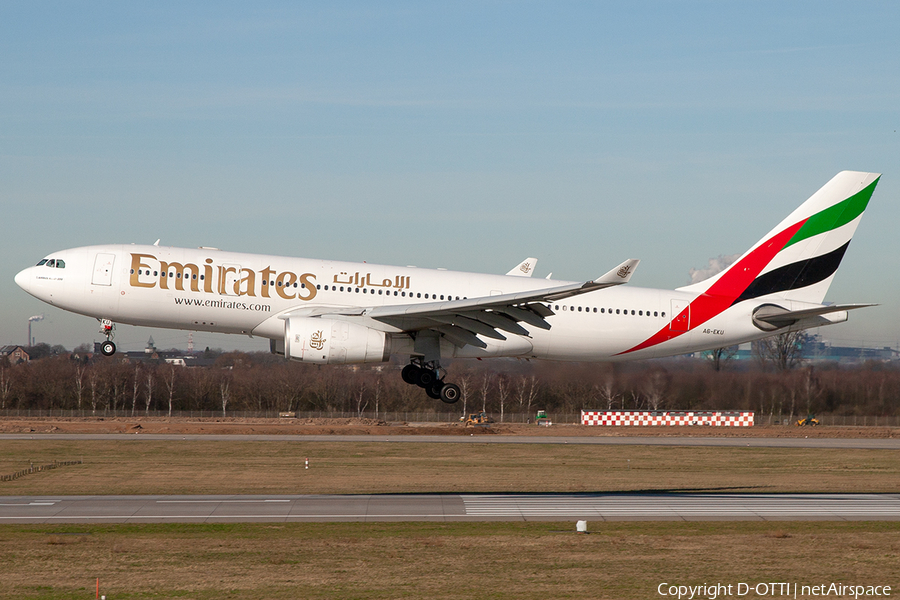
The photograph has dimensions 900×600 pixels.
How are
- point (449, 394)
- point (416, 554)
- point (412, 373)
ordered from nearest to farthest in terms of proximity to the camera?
point (416, 554)
point (449, 394)
point (412, 373)

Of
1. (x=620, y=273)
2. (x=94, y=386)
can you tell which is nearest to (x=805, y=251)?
(x=620, y=273)

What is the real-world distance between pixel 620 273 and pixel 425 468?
85.3 ft

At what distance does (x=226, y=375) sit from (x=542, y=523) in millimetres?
75515

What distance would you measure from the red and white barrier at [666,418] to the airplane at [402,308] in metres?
40.6

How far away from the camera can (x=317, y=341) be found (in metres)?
32.5

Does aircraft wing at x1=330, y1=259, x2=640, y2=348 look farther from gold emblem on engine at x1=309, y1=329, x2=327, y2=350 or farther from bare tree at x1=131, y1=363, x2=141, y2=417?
bare tree at x1=131, y1=363, x2=141, y2=417

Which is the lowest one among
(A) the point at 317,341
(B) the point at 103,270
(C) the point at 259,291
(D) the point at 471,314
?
(A) the point at 317,341

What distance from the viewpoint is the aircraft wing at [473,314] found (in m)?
32.0

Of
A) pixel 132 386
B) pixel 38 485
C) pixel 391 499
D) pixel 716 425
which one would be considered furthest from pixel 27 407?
pixel 391 499

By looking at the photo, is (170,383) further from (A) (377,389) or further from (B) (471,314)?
(B) (471,314)

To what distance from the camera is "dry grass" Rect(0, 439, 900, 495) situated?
1729 inches

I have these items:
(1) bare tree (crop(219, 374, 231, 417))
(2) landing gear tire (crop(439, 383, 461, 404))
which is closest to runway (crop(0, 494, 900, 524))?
(2) landing gear tire (crop(439, 383, 461, 404))

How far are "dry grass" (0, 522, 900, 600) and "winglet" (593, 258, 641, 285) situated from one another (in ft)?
24.7

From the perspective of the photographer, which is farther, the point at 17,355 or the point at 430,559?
the point at 17,355
